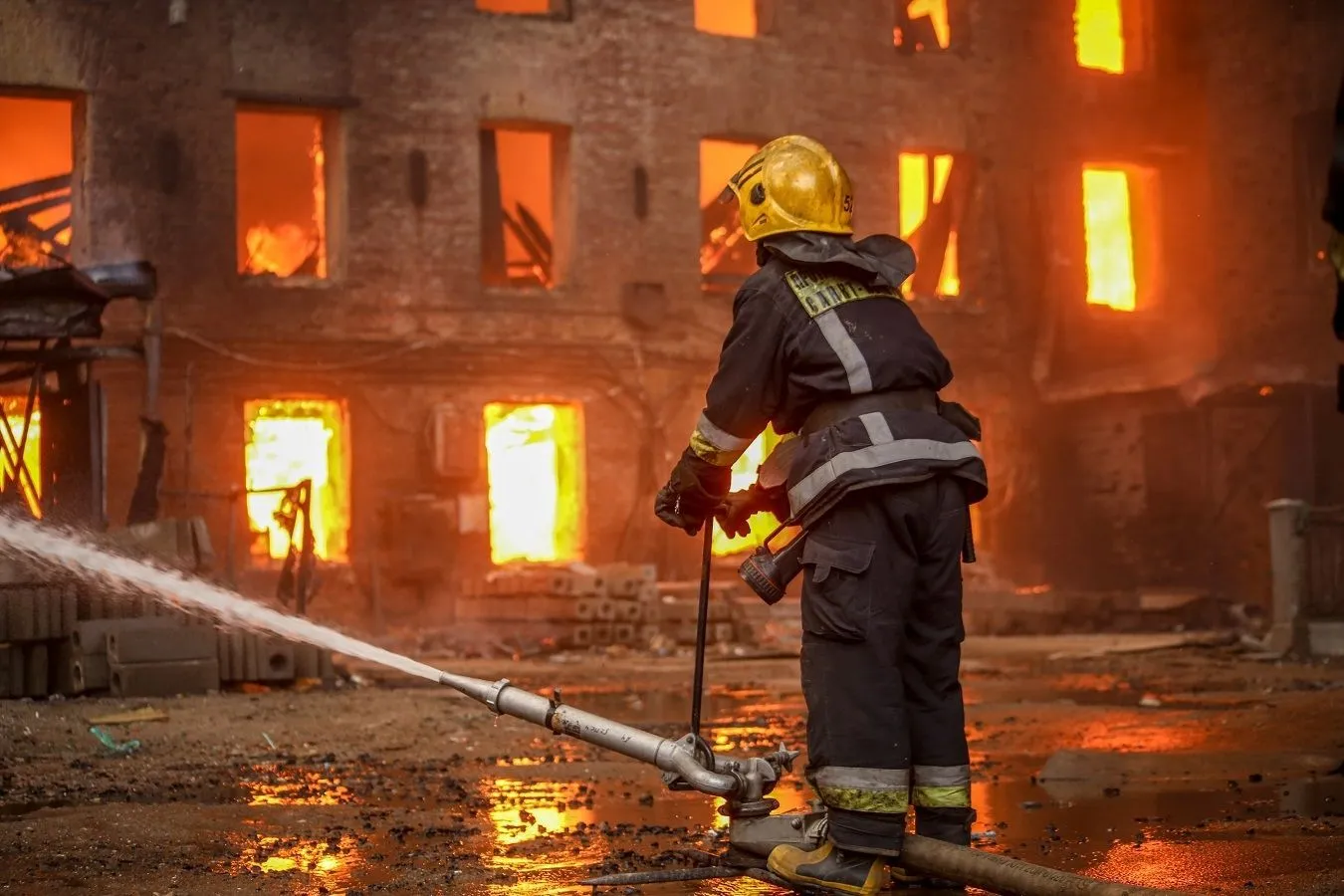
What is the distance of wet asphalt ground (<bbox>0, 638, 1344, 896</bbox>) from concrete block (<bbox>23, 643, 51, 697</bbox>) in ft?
2.75

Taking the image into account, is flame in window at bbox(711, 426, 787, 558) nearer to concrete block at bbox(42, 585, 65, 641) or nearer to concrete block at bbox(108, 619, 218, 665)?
concrete block at bbox(108, 619, 218, 665)

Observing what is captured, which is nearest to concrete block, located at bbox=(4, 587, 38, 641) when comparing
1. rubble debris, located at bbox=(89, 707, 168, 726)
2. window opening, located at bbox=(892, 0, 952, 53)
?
rubble debris, located at bbox=(89, 707, 168, 726)

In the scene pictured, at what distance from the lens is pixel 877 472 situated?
4.22 meters

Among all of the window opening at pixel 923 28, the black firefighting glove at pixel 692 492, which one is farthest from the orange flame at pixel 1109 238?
the black firefighting glove at pixel 692 492

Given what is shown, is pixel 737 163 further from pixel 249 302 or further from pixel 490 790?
pixel 490 790

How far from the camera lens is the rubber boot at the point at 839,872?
13.7 ft

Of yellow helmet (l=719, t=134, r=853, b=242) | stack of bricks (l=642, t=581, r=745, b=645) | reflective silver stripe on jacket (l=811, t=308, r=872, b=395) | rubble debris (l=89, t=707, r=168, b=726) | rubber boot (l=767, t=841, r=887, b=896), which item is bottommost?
stack of bricks (l=642, t=581, r=745, b=645)

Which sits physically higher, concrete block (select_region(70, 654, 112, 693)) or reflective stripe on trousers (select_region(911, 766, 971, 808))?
reflective stripe on trousers (select_region(911, 766, 971, 808))

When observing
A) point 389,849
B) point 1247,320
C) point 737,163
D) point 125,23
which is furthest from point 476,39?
point 389,849

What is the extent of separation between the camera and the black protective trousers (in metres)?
4.14

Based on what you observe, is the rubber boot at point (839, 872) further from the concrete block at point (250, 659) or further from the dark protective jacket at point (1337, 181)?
the concrete block at point (250, 659)

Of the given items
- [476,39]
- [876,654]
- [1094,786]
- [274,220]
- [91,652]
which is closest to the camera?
[876,654]

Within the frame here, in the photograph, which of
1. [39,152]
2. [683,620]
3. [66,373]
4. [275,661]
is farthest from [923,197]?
[275,661]

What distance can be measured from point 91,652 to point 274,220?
51.5ft
